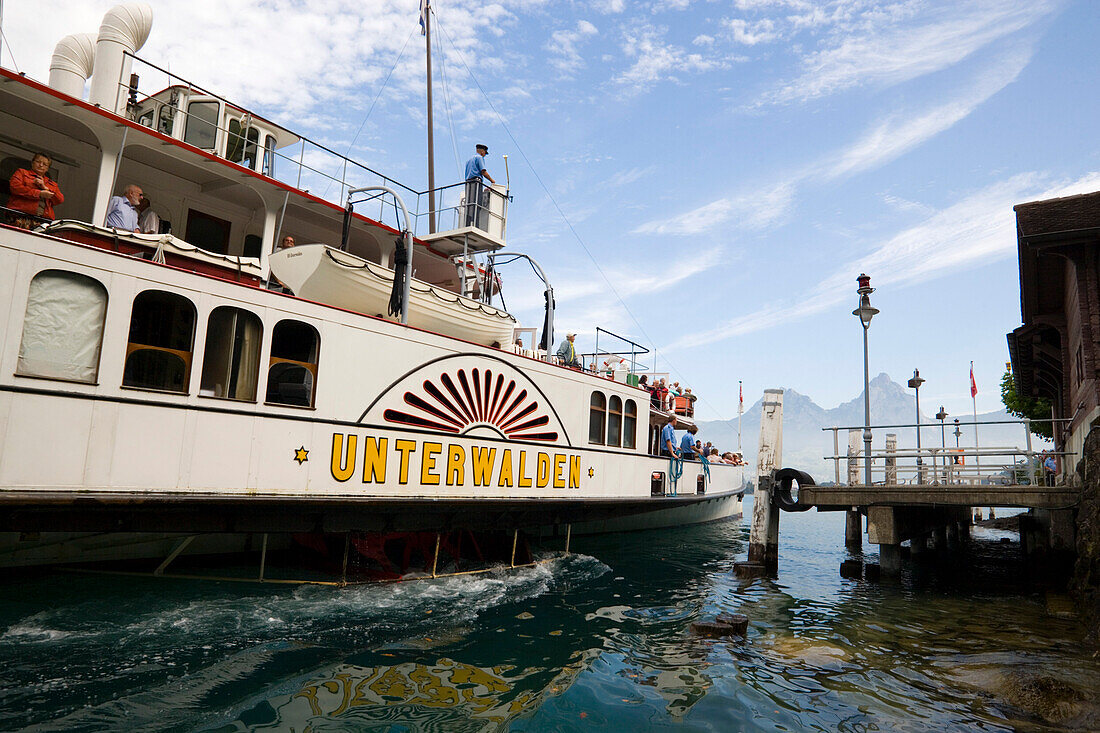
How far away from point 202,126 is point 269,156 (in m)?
1.09

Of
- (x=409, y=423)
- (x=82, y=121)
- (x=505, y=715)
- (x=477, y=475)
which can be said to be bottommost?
(x=505, y=715)

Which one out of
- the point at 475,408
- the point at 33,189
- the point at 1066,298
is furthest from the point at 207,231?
the point at 1066,298

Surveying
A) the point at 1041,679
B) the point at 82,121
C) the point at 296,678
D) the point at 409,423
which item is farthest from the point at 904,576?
the point at 82,121

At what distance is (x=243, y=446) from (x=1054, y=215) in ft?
47.4

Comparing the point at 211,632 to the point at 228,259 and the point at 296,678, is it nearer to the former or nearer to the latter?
the point at 296,678

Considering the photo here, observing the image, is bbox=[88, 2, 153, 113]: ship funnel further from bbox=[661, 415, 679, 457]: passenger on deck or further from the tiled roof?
the tiled roof

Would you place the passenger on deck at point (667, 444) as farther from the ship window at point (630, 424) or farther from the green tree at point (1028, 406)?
the green tree at point (1028, 406)

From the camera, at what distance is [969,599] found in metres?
11.9

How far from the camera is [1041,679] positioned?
6.54 metres

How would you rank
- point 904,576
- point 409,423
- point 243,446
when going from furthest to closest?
point 904,576 < point 409,423 < point 243,446

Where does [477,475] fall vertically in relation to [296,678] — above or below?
above

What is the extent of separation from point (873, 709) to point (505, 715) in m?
3.41

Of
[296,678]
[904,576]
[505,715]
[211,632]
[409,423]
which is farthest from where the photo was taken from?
[904,576]

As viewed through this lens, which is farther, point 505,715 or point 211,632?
point 211,632
